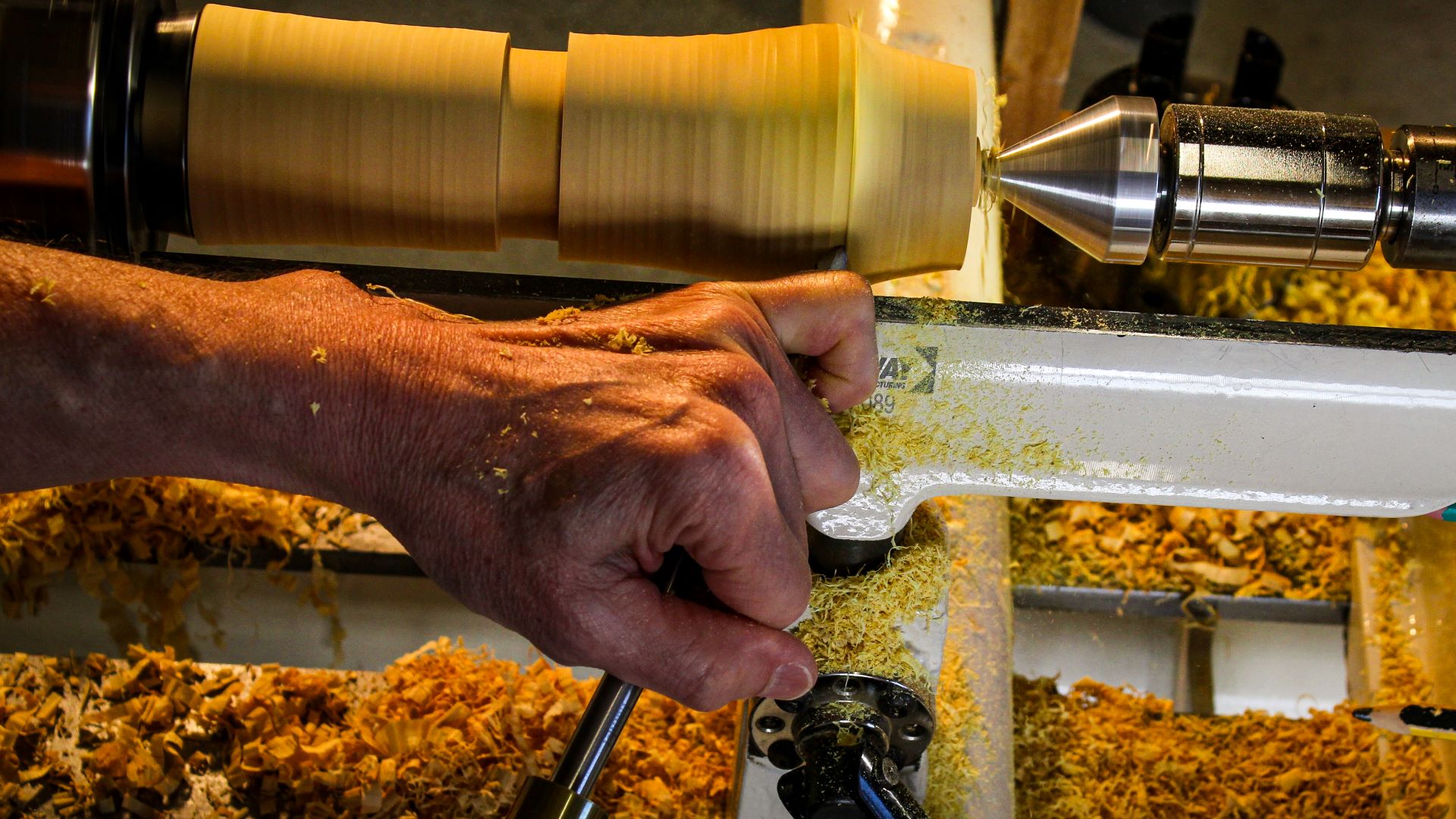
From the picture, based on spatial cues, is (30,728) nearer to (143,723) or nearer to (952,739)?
(143,723)

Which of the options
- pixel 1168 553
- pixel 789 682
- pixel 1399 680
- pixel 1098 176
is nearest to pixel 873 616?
pixel 789 682

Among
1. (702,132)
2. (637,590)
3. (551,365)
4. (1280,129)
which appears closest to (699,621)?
(637,590)

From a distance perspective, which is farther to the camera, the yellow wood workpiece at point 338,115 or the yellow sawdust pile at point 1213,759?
the yellow sawdust pile at point 1213,759

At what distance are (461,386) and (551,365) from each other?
0.08 m

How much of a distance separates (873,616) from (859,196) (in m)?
0.43

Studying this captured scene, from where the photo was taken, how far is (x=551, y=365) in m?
0.94

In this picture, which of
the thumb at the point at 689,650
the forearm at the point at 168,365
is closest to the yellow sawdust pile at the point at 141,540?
the forearm at the point at 168,365

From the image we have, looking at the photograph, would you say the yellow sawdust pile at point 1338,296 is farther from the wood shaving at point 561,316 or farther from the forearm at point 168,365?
the forearm at point 168,365

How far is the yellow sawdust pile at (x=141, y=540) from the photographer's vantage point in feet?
5.17

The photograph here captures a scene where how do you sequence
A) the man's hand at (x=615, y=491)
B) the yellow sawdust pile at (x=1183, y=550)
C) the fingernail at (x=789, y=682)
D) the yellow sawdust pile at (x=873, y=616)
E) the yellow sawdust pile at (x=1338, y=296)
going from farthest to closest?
the yellow sawdust pile at (x=1338, y=296), the yellow sawdust pile at (x=1183, y=550), the yellow sawdust pile at (x=873, y=616), the fingernail at (x=789, y=682), the man's hand at (x=615, y=491)

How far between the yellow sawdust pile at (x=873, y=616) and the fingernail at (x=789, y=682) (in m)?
0.08

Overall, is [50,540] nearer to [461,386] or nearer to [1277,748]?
[461,386]

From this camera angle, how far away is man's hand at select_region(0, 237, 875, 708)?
90 cm

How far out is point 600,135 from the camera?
1.13m
